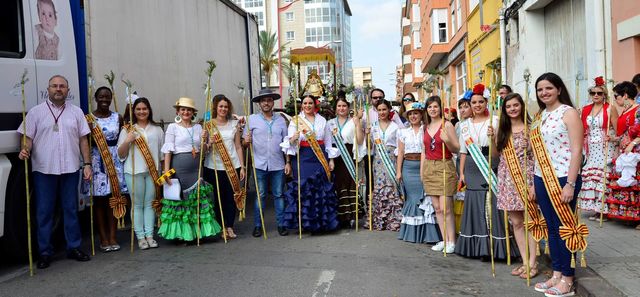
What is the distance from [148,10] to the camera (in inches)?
312

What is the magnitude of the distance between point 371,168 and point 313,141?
2.89 ft

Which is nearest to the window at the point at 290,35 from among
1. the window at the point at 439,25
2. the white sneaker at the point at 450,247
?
the window at the point at 439,25

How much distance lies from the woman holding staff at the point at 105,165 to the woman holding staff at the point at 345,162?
8.36ft

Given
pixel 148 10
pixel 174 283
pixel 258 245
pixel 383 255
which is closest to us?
pixel 174 283

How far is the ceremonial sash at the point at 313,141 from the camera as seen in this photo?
7.14 m

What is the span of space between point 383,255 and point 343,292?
1405 mm

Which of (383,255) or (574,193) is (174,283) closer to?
(383,255)

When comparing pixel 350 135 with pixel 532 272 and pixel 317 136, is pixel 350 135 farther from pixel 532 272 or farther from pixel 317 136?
pixel 532 272

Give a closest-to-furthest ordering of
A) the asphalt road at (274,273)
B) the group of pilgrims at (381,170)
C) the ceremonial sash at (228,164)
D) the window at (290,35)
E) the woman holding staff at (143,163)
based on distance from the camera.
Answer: the asphalt road at (274,273)
the group of pilgrims at (381,170)
the woman holding staff at (143,163)
the ceremonial sash at (228,164)
the window at (290,35)

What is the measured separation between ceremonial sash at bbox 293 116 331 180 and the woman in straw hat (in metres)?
1.24

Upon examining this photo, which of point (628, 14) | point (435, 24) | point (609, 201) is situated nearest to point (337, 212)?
point (609, 201)

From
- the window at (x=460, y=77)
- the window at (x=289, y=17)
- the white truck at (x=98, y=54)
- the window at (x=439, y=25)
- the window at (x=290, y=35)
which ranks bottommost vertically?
the white truck at (x=98, y=54)

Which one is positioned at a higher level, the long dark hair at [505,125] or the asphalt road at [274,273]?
the long dark hair at [505,125]

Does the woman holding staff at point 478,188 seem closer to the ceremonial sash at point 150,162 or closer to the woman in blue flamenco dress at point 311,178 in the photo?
the woman in blue flamenco dress at point 311,178
